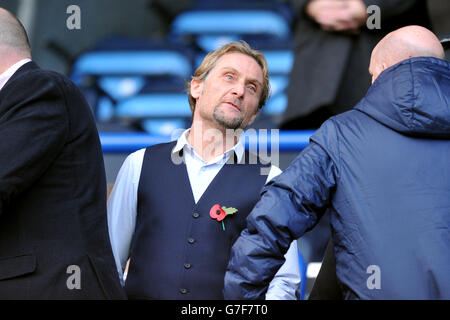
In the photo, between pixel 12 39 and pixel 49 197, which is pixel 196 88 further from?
pixel 49 197

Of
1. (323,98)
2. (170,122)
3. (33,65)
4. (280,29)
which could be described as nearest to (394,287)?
(33,65)

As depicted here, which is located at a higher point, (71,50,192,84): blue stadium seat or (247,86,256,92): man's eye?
(247,86,256,92): man's eye

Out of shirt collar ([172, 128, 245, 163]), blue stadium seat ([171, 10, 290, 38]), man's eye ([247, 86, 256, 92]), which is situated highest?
man's eye ([247, 86, 256, 92])

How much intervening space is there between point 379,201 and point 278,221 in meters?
0.24

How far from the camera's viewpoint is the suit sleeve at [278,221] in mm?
1765

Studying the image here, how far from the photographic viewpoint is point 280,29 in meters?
5.66

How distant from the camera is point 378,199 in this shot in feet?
5.81

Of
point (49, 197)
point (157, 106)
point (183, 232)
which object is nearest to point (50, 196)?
point (49, 197)

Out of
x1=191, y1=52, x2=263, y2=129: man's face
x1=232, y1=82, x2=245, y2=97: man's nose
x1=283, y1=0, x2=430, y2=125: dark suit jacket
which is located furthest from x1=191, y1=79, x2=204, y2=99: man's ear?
x1=283, y1=0, x2=430, y2=125: dark suit jacket

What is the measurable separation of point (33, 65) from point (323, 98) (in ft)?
5.14

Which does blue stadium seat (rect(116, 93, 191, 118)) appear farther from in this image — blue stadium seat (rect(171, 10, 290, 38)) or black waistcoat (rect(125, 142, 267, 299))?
black waistcoat (rect(125, 142, 267, 299))

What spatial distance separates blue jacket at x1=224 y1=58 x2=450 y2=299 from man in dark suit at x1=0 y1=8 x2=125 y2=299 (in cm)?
35

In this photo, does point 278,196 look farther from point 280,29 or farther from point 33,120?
point 280,29

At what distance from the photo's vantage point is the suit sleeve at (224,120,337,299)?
176 cm
